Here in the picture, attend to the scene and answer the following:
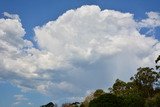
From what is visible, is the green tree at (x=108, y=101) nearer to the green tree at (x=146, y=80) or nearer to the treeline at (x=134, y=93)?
the treeline at (x=134, y=93)

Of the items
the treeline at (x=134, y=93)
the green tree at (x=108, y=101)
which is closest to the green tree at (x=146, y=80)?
the treeline at (x=134, y=93)

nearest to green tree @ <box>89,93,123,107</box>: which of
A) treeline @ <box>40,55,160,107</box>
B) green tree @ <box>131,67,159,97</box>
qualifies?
treeline @ <box>40,55,160,107</box>

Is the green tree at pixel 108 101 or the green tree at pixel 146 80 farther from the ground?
the green tree at pixel 146 80

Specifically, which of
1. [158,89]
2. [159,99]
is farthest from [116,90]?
[159,99]

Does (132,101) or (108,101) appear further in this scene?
(108,101)

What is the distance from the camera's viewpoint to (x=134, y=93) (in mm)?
114250

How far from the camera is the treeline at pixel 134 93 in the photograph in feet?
347

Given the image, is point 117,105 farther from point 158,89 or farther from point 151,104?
point 158,89

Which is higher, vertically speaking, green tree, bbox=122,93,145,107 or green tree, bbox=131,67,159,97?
green tree, bbox=131,67,159,97

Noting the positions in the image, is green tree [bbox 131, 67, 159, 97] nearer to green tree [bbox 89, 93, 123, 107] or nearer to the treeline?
the treeline

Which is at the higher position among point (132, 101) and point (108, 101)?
point (108, 101)

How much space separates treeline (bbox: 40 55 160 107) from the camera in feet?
347

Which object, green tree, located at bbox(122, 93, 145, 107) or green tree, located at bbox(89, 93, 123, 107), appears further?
green tree, located at bbox(122, 93, 145, 107)

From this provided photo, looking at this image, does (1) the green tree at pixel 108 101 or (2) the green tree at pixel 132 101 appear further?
(2) the green tree at pixel 132 101
